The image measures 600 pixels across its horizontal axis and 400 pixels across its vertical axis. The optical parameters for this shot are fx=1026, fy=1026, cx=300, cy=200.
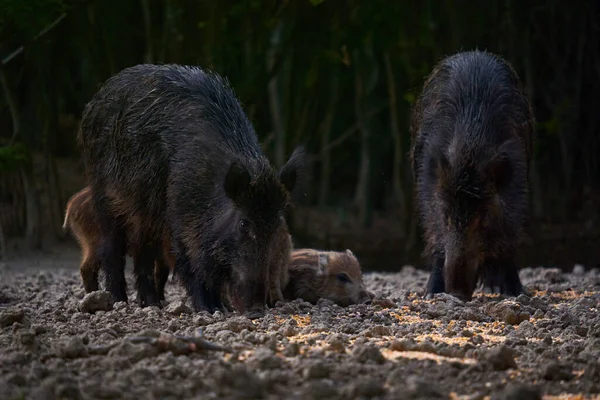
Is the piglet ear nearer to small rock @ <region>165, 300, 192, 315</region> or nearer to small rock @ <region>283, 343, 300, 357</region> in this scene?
small rock @ <region>165, 300, 192, 315</region>

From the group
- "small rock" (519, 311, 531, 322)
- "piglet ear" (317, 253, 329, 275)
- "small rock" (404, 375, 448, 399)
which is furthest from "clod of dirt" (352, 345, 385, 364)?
"piglet ear" (317, 253, 329, 275)

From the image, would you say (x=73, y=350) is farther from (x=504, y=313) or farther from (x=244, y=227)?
(x=504, y=313)

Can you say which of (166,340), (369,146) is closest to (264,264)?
(166,340)

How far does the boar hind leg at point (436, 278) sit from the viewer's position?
7176 mm

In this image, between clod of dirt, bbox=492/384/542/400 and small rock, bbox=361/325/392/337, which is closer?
clod of dirt, bbox=492/384/542/400

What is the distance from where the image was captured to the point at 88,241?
Answer: 23.1 feet

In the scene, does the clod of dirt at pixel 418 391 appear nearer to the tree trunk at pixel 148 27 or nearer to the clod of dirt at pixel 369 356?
the clod of dirt at pixel 369 356

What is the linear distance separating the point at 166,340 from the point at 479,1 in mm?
8496

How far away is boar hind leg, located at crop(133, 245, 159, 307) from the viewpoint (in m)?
6.83

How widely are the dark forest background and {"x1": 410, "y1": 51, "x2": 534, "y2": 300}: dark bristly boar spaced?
1967 mm

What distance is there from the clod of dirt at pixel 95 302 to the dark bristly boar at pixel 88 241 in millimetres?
925

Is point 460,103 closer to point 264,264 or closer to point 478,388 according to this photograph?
point 264,264

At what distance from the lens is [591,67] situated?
44.1ft


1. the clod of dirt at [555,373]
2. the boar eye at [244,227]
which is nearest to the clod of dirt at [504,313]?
the boar eye at [244,227]
